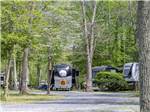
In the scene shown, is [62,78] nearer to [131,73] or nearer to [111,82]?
[131,73]

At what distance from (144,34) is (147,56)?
1.51ft

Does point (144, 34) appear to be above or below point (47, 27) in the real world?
below

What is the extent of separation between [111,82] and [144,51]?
33.3m

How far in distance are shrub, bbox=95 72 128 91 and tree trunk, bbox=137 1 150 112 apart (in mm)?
32829

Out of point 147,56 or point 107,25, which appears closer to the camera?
point 147,56

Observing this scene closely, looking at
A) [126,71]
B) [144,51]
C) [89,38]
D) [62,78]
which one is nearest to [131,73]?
[126,71]

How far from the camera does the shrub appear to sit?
43812 mm

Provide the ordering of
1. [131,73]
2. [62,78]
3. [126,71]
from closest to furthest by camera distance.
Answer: [131,73]
[126,71]
[62,78]

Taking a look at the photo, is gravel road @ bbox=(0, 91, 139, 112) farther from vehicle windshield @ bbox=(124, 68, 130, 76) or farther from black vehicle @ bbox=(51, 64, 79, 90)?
black vehicle @ bbox=(51, 64, 79, 90)

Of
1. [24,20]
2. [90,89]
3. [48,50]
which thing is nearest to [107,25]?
[90,89]

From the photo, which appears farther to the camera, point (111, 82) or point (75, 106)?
point (111, 82)

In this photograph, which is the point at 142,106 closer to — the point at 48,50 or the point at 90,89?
the point at 48,50

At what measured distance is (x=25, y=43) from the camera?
2516 centimetres

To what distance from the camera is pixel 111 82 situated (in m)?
44.0
